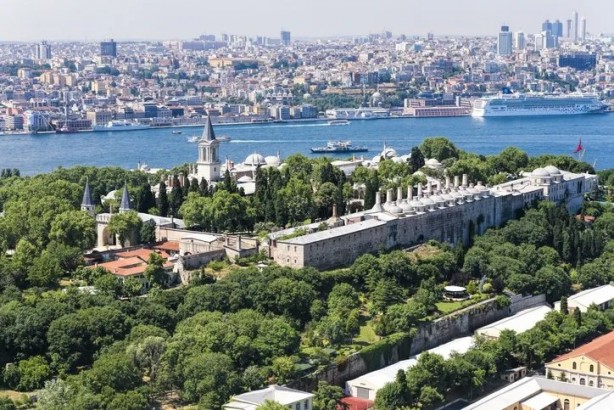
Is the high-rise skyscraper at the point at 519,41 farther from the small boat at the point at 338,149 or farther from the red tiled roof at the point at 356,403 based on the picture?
the red tiled roof at the point at 356,403

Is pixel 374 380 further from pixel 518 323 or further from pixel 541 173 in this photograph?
pixel 541 173

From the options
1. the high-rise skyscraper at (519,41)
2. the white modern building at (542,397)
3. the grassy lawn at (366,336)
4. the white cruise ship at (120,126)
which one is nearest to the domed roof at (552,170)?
the grassy lawn at (366,336)

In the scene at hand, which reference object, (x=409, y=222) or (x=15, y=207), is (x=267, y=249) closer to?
(x=409, y=222)

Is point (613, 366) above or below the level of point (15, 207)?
below

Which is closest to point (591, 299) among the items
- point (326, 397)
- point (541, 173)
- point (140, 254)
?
point (326, 397)

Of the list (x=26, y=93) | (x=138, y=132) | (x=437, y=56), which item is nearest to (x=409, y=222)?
(x=138, y=132)

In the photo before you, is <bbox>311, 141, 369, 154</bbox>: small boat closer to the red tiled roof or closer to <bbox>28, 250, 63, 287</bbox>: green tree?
<bbox>28, 250, 63, 287</bbox>: green tree
